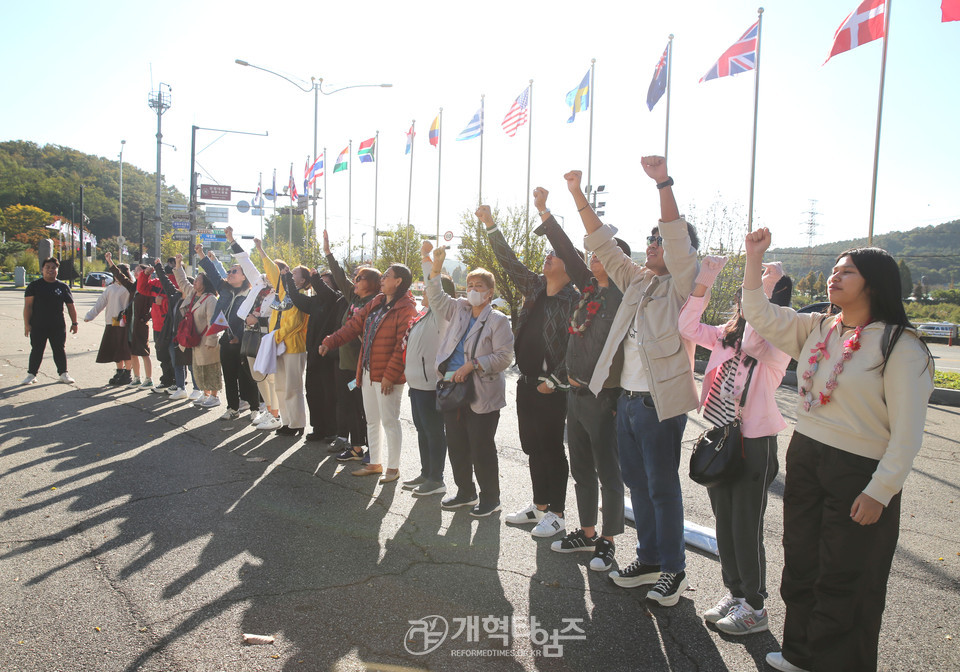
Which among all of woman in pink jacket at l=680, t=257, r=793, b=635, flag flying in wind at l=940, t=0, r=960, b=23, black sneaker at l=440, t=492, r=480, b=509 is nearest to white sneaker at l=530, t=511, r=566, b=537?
black sneaker at l=440, t=492, r=480, b=509

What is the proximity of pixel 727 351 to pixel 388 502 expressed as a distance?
124 inches

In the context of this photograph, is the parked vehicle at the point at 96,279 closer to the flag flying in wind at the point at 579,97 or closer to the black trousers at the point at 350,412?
the flag flying in wind at the point at 579,97

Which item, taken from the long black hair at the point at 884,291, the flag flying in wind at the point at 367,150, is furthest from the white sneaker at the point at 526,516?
the flag flying in wind at the point at 367,150

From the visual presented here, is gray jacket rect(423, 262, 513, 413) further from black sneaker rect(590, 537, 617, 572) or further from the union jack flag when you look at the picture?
the union jack flag

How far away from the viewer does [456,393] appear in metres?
4.91

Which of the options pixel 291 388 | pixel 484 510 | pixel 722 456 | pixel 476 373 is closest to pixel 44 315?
pixel 291 388

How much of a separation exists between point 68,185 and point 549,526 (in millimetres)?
112820

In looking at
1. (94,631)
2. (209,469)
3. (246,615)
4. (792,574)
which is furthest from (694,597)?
(209,469)

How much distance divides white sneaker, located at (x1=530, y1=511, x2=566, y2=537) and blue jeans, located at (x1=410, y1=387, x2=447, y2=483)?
4.17ft

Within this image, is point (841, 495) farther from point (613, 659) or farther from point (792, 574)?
point (613, 659)

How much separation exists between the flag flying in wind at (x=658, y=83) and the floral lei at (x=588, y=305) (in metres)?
12.6

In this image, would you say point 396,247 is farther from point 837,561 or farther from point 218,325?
point 837,561

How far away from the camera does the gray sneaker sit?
326cm

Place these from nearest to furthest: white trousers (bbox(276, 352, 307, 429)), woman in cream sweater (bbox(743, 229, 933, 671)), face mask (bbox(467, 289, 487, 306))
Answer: woman in cream sweater (bbox(743, 229, 933, 671)) < face mask (bbox(467, 289, 487, 306)) < white trousers (bbox(276, 352, 307, 429))
